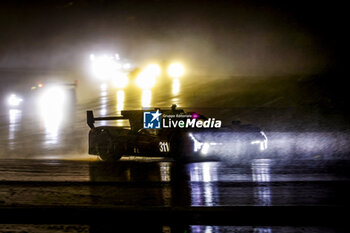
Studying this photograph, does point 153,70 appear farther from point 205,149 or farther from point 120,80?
point 205,149

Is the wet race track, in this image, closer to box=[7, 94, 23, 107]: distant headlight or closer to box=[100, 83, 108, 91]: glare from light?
box=[7, 94, 23, 107]: distant headlight

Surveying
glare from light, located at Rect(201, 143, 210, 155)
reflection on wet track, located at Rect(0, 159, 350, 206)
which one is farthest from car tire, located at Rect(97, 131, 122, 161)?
glare from light, located at Rect(201, 143, 210, 155)

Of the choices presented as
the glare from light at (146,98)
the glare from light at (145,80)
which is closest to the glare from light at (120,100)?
the glare from light at (146,98)

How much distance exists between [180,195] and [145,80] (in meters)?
26.2

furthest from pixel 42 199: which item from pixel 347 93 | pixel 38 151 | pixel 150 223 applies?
pixel 347 93

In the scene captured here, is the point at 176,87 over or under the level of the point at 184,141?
over

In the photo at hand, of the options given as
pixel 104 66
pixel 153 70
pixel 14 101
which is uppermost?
pixel 104 66

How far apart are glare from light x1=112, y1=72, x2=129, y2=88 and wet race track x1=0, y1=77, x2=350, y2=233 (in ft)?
66.0

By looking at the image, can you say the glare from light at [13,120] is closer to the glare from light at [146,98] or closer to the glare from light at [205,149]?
Answer: the glare from light at [146,98]

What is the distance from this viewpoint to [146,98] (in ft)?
81.9

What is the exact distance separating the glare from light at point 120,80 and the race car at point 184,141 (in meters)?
20.0

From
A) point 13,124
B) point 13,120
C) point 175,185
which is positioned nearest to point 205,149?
point 175,185

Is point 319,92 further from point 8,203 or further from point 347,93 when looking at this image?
point 8,203

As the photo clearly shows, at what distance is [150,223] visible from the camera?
543 centimetres
